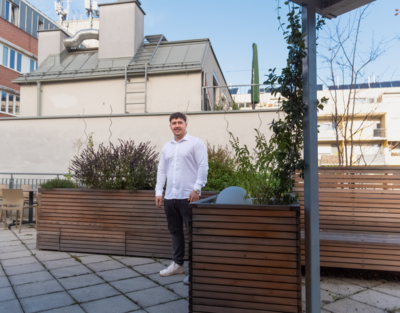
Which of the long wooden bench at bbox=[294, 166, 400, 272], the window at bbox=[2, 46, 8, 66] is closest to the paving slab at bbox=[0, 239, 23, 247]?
the long wooden bench at bbox=[294, 166, 400, 272]

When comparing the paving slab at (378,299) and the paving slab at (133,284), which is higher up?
the paving slab at (378,299)

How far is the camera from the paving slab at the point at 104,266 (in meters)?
3.51

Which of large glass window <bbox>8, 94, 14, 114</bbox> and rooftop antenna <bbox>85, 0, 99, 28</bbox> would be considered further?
rooftop antenna <bbox>85, 0, 99, 28</bbox>

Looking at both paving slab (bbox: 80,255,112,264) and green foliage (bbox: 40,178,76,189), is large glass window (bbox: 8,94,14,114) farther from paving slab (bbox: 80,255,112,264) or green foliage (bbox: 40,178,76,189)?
paving slab (bbox: 80,255,112,264)

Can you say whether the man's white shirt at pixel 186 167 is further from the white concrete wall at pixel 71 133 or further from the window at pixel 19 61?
the window at pixel 19 61

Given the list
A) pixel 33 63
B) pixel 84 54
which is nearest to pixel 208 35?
pixel 84 54

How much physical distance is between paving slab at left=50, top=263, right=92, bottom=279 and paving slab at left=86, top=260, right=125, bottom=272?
8 cm

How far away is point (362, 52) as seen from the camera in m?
5.23

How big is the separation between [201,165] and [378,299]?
75.8 inches

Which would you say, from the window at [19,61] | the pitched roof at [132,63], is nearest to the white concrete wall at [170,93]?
the pitched roof at [132,63]

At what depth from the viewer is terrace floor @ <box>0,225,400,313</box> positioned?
98.8 inches

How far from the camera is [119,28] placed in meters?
11.8

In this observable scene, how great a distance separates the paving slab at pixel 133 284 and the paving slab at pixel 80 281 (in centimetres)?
19

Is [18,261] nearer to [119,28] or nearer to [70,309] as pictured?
[70,309]
